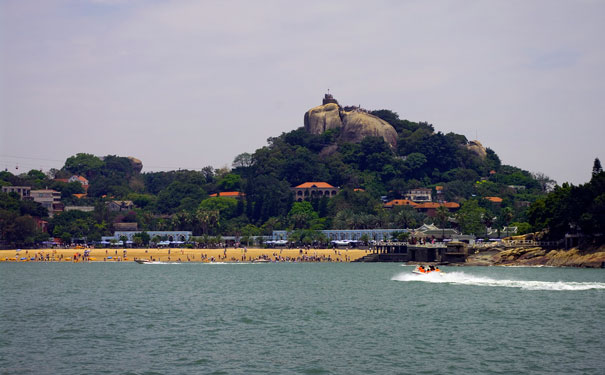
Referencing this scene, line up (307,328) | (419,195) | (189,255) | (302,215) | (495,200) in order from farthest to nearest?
1. (419,195)
2. (495,200)
3. (302,215)
4. (189,255)
5. (307,328)

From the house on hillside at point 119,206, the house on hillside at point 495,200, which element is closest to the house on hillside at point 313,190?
the house on hillside at point 495,200

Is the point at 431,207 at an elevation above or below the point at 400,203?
below

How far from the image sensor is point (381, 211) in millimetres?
152375

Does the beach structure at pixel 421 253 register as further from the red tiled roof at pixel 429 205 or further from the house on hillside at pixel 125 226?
the house on hillside at pixel 125 226

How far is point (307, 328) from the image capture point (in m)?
40.6

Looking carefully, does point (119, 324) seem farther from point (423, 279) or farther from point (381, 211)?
point (381, 211)

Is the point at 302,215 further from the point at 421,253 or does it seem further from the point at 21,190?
the point at 21,190

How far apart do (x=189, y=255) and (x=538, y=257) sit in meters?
57.4

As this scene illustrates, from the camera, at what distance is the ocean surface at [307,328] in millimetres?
30750

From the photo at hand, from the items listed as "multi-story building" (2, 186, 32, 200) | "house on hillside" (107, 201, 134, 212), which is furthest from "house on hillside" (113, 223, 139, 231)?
Answer: "multi-story building" (2, 186, 32, 200)

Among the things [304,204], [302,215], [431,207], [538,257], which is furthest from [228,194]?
[538,257]

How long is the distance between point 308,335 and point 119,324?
11.1 m

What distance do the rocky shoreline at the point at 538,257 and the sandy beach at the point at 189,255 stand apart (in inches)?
986

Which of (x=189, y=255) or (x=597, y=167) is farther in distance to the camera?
(x=189, y=255)
